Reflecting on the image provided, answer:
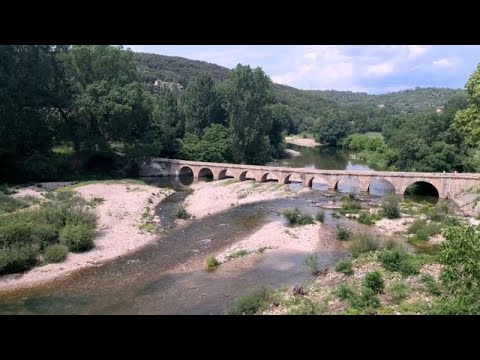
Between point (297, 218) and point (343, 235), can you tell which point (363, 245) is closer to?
point (343, 235)

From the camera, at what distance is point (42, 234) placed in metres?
23.5

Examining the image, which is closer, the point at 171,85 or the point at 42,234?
the point at 42,234

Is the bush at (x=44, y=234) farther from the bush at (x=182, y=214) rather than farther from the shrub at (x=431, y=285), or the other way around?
the shrub at (x=431, y=285)

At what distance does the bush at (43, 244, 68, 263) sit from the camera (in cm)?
2228

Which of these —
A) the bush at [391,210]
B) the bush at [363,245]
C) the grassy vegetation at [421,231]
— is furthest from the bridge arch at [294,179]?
the bush at [363,245]

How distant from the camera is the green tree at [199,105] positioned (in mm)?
60438

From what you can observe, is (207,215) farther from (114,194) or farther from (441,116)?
(441,116)

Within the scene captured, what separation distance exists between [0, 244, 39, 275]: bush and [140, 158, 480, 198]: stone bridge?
94.3 feet

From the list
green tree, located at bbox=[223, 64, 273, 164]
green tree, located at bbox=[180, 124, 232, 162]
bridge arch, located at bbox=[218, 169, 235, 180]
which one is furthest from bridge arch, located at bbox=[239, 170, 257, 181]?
green tree, located at bbox=[180, 124, 232, 162]

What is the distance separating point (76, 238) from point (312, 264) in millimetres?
13600

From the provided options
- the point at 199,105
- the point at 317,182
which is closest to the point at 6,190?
the point at 317,182

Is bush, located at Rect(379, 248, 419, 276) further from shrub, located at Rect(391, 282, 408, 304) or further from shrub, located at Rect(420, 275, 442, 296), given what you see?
shrub, located at Rect(391, 282, 408, 304)
